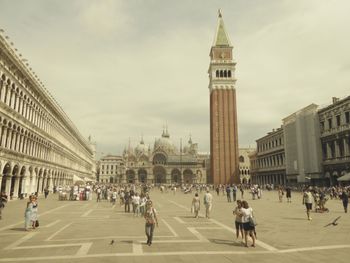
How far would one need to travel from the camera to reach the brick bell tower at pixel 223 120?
79.8 meters

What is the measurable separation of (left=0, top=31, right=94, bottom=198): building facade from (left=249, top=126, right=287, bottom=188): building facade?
45032 millimetres

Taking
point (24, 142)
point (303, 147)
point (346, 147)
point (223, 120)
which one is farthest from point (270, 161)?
point (24, 142)

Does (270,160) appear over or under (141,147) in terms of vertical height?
under

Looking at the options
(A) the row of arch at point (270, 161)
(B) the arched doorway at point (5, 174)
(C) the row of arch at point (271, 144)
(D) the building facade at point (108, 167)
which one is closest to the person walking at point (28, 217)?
(B) the arched doorway at point (5, 174)

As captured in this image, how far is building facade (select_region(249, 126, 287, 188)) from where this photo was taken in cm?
6756

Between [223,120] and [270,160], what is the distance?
16230mm

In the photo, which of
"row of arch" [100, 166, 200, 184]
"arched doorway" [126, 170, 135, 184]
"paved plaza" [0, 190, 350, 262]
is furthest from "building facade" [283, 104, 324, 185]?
"arched doorway" [126, 170, 135, 184]

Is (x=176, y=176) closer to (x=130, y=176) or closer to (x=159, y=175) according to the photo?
(x=159, y=175)

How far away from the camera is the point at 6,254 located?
380 inches

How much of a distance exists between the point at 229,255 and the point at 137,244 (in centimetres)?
329

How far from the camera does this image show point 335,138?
46.4 meters

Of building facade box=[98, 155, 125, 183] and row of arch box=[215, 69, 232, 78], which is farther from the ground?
row of arch box=[215, 69, 232, 78]

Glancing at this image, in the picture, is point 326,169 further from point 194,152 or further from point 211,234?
point 194,152

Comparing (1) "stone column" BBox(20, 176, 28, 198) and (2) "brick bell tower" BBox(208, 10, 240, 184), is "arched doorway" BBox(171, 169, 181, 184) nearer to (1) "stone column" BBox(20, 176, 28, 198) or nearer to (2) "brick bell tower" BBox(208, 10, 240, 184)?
(2) "brick bell tower" BBox(208, 10, 240, 184)
